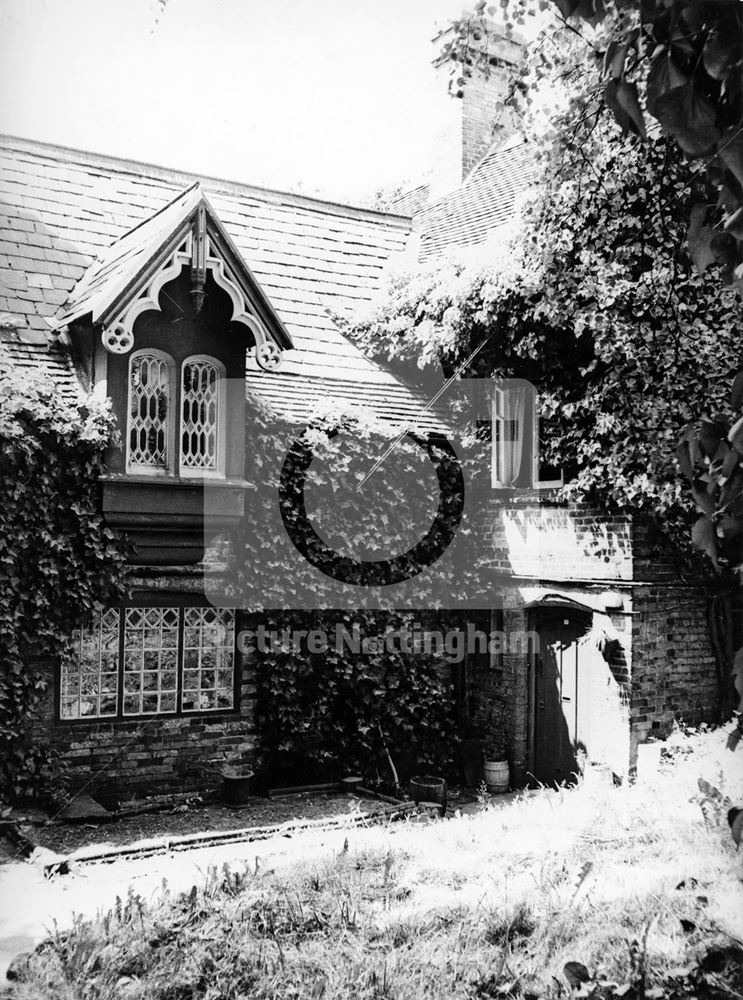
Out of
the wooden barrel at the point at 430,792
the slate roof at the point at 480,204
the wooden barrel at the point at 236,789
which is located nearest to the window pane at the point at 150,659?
the wooden barrel at the point at 236,789

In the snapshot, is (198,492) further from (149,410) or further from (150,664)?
(150,664)

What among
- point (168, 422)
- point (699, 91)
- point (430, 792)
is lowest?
point (430, 792)

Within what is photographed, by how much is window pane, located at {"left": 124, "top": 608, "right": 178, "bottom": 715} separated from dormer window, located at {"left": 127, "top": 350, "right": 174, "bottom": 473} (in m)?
1.68

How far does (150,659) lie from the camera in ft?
30.9

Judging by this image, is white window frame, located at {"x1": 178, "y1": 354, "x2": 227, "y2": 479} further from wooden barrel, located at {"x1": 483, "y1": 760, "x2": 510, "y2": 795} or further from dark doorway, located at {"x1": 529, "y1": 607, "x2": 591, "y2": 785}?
wooden barrel, located at {"x1": 483, "y1": 760, "x2": 510, "y2": 795}

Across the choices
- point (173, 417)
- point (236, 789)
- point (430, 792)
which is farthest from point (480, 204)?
point (236, 789)

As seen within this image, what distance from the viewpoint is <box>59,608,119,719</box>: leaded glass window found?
8914mm

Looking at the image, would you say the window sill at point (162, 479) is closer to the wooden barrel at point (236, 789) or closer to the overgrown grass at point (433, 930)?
the wooden barrel at point (236, 789)

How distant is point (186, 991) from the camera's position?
452 cm

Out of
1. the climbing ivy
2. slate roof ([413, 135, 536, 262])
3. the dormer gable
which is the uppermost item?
slate roof ([413, 135, 536, 262])

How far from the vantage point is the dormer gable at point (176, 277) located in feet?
26.0

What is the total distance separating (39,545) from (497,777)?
5.99 m

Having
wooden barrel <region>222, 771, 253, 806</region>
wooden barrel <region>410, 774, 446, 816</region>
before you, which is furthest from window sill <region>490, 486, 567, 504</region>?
wooden barrel <region>222, 771, 253, 806</region>

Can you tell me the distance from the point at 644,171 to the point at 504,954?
7144mm
